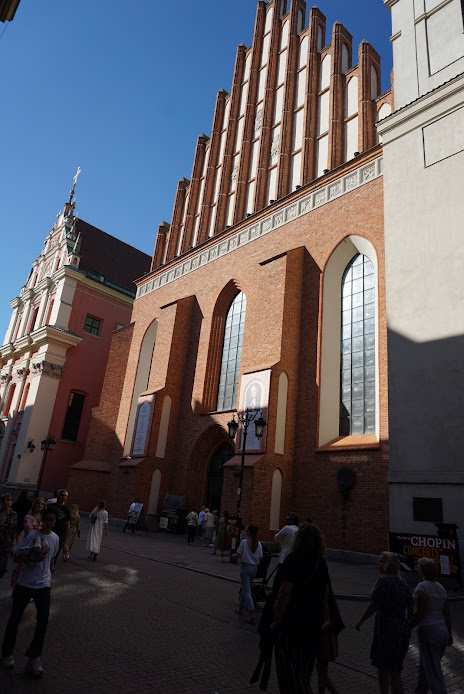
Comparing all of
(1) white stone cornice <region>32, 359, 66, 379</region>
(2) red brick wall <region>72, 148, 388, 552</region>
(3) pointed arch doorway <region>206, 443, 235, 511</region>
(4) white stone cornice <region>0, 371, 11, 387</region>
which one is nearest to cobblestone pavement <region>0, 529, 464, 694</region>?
(2) red brick wall <region>72, 148, 388, 552</region>

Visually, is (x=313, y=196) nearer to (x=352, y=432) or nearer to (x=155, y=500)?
(x=352, y=432)

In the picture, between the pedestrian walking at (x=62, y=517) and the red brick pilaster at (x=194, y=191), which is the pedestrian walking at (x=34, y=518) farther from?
the red brick pilaster at (x=194, y=191)

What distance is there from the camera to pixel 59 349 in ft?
95.7

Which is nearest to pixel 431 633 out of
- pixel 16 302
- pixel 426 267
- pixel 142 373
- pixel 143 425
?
pixel 426 267

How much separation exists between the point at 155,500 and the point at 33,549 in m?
15.7

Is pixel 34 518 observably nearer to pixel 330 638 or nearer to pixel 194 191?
pixel 330 638

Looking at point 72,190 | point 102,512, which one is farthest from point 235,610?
point 72,190

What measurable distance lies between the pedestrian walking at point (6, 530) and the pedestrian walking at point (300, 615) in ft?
12.6

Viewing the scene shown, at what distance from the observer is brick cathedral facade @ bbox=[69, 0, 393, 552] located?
1481cm

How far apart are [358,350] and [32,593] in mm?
13105

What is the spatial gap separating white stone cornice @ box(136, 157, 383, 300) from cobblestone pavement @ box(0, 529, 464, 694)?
1365 centimetres

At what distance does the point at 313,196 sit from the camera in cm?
1839

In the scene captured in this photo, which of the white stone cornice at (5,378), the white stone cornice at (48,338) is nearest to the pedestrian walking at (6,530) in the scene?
the white stone cornice at (48,338)

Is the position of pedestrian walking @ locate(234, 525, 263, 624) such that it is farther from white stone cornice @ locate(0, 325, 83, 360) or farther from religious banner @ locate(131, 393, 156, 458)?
white stone cornice @ locate(0, 325, 83, 360)
